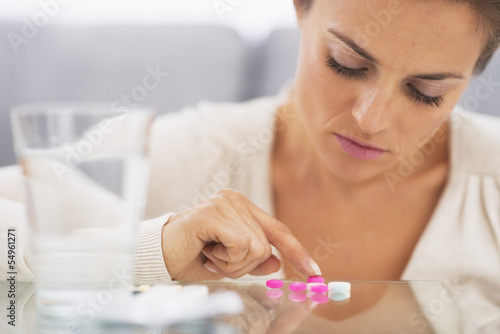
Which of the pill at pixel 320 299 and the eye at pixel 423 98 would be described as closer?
the pill at pixel 320 299

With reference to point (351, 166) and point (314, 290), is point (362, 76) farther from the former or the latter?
point (314, 290)

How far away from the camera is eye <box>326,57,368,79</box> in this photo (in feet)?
2.90

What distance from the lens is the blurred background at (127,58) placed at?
1862 mm

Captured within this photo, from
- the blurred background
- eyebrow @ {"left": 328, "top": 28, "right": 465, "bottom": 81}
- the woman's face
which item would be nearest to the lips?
the woman's face

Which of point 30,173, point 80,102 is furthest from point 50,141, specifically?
point 80,102

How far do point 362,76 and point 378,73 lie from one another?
1.4 inches

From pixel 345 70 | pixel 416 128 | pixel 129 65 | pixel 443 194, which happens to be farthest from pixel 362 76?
pixel 129 65

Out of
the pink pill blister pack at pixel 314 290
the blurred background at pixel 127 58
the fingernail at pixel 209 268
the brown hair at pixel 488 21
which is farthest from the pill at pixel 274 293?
the blurred background at pixel 127 58

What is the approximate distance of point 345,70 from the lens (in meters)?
0.90

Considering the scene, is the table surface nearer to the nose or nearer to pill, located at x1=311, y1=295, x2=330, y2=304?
pill, located at x1=311, y1=295, x2=330, y2=304

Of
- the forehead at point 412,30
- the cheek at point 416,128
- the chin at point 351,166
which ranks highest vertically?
the forehead at point 412,30

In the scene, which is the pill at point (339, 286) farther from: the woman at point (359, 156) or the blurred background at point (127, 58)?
the blurred background at point (127, 58)

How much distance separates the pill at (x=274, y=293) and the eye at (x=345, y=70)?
12.8 inches

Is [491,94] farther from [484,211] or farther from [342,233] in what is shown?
[342,233]
